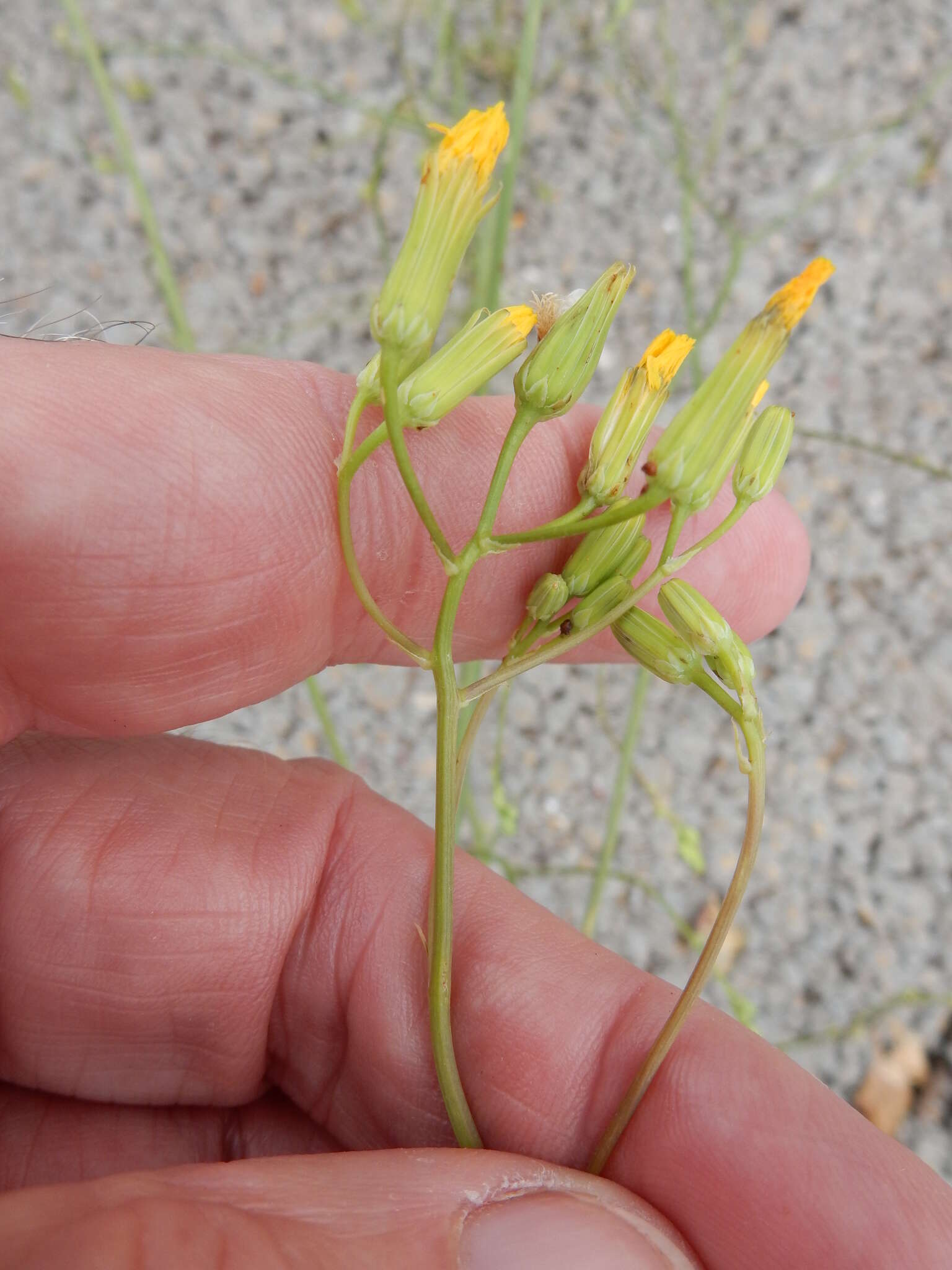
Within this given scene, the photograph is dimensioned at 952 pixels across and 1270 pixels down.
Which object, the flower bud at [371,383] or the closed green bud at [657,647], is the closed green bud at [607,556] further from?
the flower bud at [371,383]

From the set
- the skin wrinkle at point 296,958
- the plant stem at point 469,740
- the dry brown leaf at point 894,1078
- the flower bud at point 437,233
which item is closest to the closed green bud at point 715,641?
the plant stem at point 469,740

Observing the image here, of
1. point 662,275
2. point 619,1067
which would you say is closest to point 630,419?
point 619,1067

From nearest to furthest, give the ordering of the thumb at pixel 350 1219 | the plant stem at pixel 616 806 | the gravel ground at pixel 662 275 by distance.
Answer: the thumb at pixel 350 1219 → the plant stem at pixel 616 806 → the gravel ground at pixel 662 275

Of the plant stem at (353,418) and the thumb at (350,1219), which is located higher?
the plant stem at (353,418)

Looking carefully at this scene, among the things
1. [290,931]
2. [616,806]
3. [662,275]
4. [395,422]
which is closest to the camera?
[395,422]

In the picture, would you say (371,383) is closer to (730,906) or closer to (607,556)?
(607,556)

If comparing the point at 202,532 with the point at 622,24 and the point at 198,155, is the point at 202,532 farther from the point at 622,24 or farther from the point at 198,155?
the point at 622,24

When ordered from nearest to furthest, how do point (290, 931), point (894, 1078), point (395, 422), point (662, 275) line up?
point (395, 422), point (290, 931), point (894, 1078), point (662, 275)
